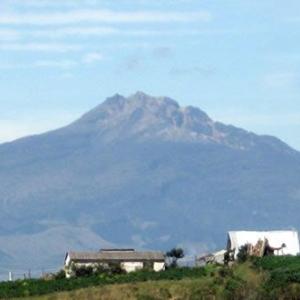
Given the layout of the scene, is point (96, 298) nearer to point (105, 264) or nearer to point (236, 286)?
point (236, 286)

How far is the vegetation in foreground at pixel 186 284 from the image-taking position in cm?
8650

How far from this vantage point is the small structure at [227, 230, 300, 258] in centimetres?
12619

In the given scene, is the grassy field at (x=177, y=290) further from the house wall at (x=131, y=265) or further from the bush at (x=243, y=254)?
the house wall at (x=131, y=265)

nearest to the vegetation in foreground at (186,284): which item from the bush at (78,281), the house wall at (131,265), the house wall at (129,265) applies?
the bush at (78,281)

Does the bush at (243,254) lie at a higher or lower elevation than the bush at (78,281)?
higher

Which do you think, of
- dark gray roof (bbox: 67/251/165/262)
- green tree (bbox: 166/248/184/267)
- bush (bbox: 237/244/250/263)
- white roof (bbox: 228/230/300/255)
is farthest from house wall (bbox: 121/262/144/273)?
white roof (bbox: 228/230/300/255)

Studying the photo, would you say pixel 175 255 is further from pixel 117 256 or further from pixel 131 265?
pixel 117 256

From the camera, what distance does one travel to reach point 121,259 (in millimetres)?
125562

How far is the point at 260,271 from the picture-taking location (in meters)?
97.1

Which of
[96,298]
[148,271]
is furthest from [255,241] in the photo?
[96,298]

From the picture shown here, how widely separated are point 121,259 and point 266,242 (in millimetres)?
11571

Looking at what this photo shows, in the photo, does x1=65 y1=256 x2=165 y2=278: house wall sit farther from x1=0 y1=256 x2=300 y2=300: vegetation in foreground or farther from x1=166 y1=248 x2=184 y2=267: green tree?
x1=0 y1=256 x2=300 y2=300: vegetation in foreground

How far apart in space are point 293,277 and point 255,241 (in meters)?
42.1

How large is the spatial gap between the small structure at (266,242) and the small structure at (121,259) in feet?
20.0
